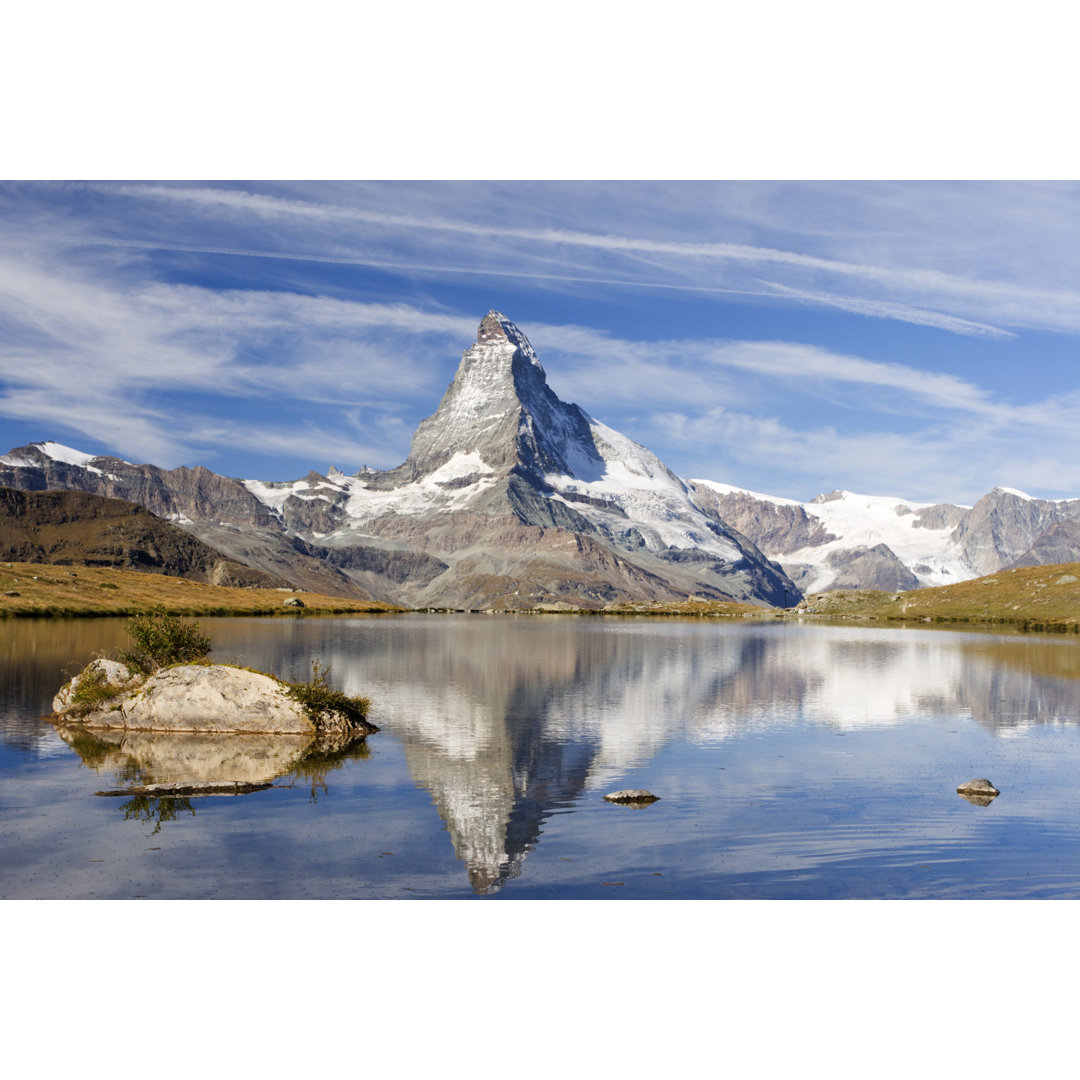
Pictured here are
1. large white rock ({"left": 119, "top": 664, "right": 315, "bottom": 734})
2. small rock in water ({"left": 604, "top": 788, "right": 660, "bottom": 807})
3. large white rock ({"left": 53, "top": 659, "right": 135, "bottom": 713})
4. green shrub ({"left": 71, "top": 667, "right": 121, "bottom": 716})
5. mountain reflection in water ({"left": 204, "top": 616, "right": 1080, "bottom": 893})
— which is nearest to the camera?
small rock in water ({"left": 604, "top": 788, "right": 660, "bottom": 807})

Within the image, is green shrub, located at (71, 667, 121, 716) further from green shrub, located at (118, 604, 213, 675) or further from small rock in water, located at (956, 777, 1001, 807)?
small rock in water, located at (956, 777, 1001, 807)

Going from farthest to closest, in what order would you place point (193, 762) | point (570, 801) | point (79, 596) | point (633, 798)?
1. point (79, 596)
2. point (193, 762)
3. point (633, 798)
4. point (570, 801)

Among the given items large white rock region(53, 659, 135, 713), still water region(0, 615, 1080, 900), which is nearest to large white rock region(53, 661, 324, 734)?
still water region(0, 615, 1080, 900)

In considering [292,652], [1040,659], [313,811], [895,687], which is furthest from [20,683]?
[1040,659]

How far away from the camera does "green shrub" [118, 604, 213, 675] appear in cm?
4784

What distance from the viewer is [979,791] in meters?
33.7

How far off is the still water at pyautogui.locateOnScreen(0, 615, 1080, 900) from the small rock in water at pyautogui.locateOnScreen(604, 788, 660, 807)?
0.59 m

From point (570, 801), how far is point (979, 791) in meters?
15.2

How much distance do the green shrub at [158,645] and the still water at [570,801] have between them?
5651mm

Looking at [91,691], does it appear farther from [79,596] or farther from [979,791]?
[79,596]

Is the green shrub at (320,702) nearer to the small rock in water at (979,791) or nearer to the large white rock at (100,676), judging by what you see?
the large white rock at (100,676)

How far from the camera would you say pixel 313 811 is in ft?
96.6

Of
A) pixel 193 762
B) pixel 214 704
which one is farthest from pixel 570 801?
pixel 214 704

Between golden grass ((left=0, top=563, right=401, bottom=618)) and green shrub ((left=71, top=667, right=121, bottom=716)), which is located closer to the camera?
green shrub ((left=71, top=667, right=121, bottom=716))
